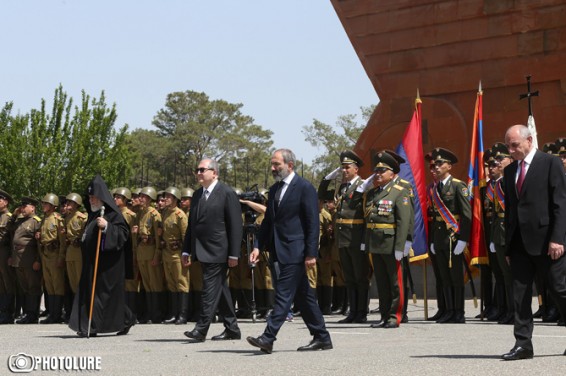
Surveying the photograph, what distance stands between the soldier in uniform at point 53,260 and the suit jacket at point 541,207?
866 centimetres

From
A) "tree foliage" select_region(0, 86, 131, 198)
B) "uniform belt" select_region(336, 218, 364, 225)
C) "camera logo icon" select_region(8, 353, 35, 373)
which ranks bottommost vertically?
"camera logo icon" select_region(8, 353, 35, 373)

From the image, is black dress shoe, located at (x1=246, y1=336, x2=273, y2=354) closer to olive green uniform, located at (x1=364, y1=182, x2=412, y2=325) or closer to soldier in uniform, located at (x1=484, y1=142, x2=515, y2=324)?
olive green uniform, located at (x1=364, y1=182, x2=412, y2=325)

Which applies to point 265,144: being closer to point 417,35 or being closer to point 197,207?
point 417,35

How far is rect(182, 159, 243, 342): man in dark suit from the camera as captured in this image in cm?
1089

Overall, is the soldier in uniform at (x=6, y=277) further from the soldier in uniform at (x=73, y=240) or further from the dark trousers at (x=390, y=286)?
the dark trousers at (x=390, y=286)

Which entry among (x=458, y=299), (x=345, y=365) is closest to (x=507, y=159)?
(x=458, y=299)

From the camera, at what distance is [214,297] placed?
10727mm

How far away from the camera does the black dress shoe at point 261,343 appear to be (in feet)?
29.9

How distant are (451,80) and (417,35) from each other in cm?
117

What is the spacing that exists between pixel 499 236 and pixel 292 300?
158 inches

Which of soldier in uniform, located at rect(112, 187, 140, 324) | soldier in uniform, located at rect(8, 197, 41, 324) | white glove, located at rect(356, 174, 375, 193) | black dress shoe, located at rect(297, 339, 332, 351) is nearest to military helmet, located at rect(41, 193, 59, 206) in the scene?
soldier in uniform, located at rect(8, 197, 41, 324)

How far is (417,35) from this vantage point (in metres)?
20.9

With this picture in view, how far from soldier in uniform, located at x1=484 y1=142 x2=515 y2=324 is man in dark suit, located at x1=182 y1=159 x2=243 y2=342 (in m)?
3.26

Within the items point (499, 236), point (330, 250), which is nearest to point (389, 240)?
point (499, 236)
